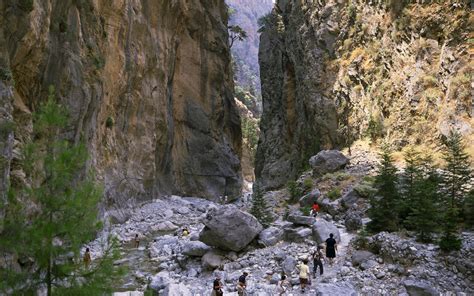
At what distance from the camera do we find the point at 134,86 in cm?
3631

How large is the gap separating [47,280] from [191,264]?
1211 centimetres

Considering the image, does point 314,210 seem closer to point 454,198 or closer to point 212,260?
point 212,260

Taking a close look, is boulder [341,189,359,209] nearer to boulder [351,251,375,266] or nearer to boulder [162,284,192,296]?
boulder [351,251,375,266]

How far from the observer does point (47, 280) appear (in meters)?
8.21

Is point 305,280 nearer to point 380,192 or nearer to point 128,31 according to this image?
point 380,192

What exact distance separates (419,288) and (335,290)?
2.61 meters

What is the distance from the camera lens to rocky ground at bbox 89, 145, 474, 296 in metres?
13.8

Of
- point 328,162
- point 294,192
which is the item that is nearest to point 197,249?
point 294,192

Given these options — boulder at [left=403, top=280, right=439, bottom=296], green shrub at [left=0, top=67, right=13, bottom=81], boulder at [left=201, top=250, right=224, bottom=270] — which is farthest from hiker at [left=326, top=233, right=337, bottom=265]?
green shrub at [left=0, top=67, right=13, bottom=81]

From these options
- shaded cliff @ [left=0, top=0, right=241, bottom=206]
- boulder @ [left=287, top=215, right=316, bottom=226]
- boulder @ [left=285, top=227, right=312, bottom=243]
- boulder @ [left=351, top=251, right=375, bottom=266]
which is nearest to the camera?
boulder @ [left=351, top=251, right=375, bottom=266]

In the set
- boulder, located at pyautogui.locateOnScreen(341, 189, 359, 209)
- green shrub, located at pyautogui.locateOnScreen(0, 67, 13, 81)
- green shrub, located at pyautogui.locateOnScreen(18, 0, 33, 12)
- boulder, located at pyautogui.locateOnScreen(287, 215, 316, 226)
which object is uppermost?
green shrub, located at pyautogui.locateOnScreen(18, 0, 33, 12)

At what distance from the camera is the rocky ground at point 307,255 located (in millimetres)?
13766

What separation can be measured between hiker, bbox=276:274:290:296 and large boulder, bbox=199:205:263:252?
3956 millimetres

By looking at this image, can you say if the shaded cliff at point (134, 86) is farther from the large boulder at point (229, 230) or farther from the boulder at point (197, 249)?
the large boulder at point (229, 230)
